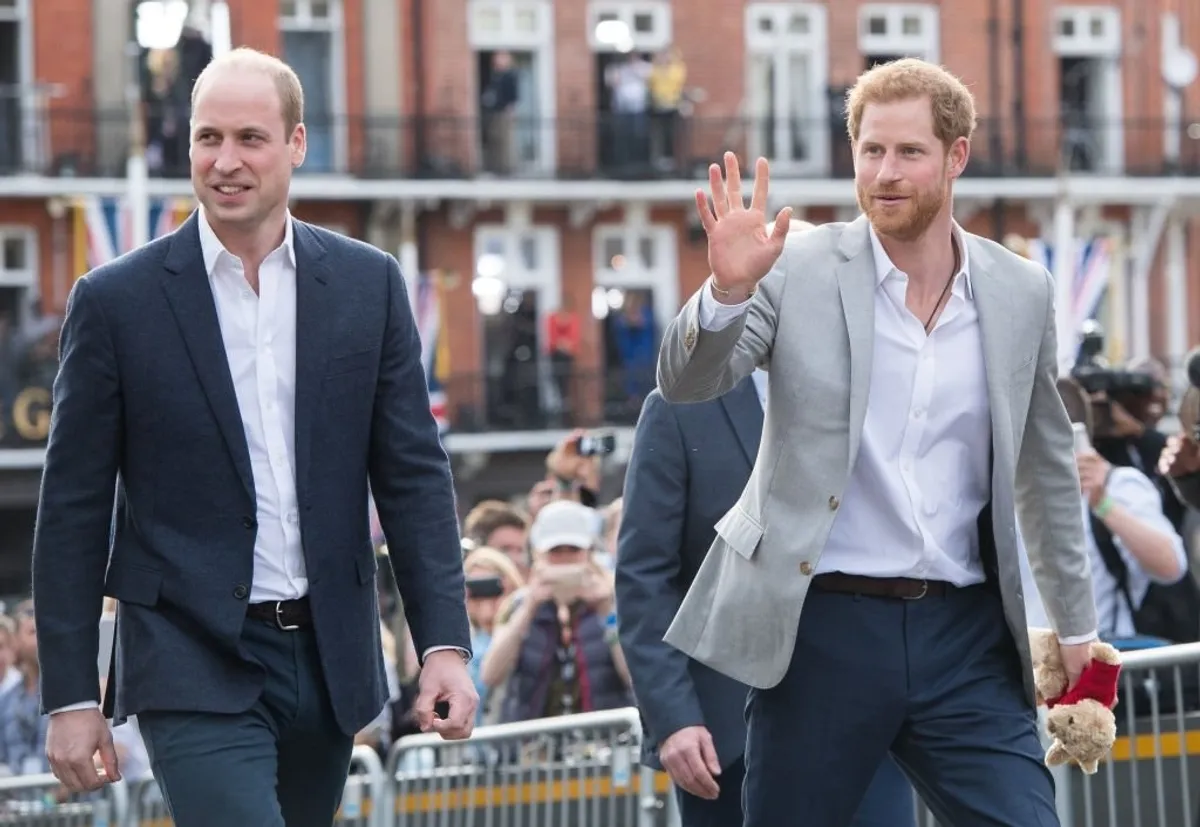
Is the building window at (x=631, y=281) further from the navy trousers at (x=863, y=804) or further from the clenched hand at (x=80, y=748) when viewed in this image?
the clenched hand at (x=80, y=748)

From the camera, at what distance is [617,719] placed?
28.8ft

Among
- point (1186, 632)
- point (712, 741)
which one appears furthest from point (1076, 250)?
point (712, 741)

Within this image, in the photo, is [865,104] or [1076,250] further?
[1076,250]

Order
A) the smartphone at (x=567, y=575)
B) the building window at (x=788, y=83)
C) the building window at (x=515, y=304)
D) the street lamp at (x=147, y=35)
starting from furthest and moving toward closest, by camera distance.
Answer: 1. the building window at (x=788, y=83)
2. the building window at (x=515, y=304)
3. the street lamp at (x=147, y=35)
4. the smartphone at (x=567, y=575)

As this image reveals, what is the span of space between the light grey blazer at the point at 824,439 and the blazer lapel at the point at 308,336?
0.75 m

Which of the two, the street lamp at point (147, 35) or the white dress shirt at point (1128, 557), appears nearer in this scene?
the white dress shirt at point (1128, 557)

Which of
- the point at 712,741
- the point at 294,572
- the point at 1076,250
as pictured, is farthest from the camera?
the point at 1076,250

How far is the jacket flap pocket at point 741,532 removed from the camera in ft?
17.6

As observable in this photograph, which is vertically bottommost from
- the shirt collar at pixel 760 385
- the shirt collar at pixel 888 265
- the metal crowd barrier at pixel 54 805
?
the metal crowd barrier at pixel 54 805

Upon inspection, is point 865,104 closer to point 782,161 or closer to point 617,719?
point 617,719

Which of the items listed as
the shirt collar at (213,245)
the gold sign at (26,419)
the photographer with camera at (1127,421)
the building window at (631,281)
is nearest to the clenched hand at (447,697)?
the shirt collar at (213,245)

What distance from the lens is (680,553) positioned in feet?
22.3

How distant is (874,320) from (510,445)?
102 feet

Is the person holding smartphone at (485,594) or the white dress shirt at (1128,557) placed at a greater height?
the white dress shirt at (1128,557)
